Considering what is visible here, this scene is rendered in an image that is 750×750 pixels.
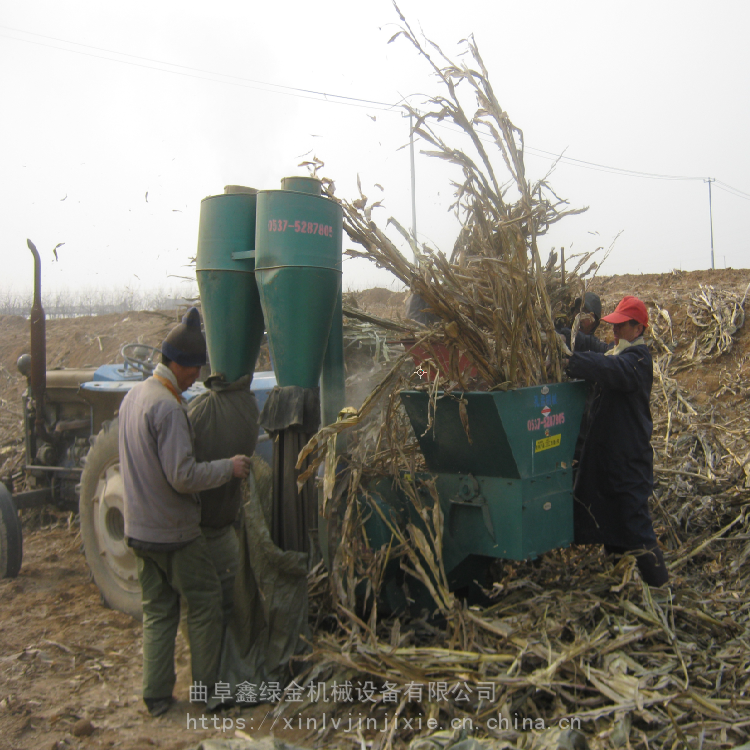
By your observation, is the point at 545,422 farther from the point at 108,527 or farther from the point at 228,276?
the point at 108,527

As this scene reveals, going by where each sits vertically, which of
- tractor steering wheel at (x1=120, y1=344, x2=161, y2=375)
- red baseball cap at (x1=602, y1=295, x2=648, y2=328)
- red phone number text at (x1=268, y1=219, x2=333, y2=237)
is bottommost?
tractor steering wheel at (x1=120, y1=344, x2=161, y2=375)

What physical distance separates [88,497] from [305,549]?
201 centimetres

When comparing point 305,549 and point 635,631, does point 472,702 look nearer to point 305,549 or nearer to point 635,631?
point 635,631

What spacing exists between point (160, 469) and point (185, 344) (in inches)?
23.4

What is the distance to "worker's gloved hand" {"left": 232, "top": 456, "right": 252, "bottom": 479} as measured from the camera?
3033 mm

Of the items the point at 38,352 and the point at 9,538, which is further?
the point at 38,352

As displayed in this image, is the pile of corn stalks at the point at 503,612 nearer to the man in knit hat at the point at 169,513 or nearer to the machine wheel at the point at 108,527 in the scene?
the man in knit hat at the point at 169,513

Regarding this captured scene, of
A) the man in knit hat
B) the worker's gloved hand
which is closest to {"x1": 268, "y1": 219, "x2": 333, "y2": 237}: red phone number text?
the man in knit hat

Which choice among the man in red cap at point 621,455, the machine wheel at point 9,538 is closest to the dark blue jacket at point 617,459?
the man in red cap at point 621,455

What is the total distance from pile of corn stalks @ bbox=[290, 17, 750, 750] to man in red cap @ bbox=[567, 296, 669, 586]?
154 millimetres

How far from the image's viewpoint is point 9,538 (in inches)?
190

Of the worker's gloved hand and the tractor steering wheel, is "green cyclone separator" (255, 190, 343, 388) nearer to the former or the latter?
the worker's gloved hand

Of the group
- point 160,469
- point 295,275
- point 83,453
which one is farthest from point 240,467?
point 83,453

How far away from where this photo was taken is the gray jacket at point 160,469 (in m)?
2.95
